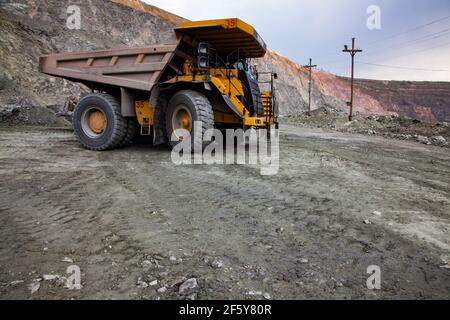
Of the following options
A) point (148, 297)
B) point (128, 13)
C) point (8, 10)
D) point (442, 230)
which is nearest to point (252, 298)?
point (148, 297)

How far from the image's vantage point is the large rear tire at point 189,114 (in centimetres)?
648

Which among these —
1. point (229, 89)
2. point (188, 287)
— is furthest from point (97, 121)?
point (188, 287)

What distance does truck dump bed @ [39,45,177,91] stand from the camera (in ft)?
22.5

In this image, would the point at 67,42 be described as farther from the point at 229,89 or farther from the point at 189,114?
the point at 229,89

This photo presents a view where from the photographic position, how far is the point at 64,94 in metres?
15.8

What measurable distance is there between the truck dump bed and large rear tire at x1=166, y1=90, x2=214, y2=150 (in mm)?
661

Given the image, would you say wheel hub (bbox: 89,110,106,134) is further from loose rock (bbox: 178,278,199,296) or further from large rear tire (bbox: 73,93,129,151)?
loose rock (bbox: 178,278,199,296)

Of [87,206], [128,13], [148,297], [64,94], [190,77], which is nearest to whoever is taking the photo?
[148,297]

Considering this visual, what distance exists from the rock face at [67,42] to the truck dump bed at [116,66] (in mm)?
476

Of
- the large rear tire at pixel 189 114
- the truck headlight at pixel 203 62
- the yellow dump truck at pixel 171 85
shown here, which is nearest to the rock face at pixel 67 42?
the yellow dump truck at pixel 171 85

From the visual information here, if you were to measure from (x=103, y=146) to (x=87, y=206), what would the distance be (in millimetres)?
3982

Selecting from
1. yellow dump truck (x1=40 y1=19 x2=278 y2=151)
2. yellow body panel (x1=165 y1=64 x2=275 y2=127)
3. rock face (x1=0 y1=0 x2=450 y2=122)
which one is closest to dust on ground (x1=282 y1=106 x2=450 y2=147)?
yellow dump truck (x1=40 y1=19 x2=278 y2=151)

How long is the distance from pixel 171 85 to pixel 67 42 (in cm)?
1574
